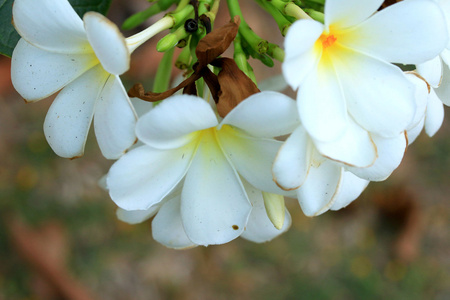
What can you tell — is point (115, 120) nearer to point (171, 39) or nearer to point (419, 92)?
point (171, 39)

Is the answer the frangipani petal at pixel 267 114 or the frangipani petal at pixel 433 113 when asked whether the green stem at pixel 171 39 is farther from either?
the frangipani petal at pixel 433 113

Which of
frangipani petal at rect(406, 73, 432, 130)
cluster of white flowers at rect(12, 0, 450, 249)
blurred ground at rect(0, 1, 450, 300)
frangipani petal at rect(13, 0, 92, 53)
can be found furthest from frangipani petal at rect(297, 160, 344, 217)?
blurred ground at rect(0, 1, 450, 300)

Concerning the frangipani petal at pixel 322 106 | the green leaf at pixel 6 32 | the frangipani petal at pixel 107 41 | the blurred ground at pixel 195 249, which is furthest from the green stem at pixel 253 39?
Result: the blurred ground at pixel 195 249

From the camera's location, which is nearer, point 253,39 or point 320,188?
point 320,188

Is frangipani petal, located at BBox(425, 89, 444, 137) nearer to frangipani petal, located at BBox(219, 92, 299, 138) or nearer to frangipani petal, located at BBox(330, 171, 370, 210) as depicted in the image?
frangipani petal, located at BBox(330, 171, 370, 210)

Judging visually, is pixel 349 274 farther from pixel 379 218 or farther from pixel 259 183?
pixel 259 183

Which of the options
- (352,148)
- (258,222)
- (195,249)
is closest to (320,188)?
(352,148)

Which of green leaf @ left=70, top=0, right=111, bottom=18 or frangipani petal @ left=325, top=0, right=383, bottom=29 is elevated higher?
frangipani petal @ left=325, top=0, right=383, bottom=29
